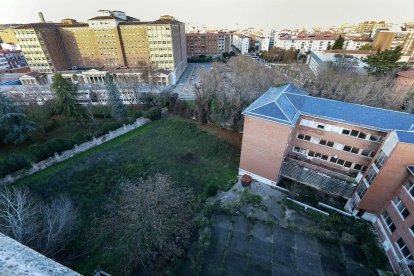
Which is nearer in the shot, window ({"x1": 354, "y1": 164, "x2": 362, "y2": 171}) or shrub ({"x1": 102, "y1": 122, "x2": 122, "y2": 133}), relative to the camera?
window ({"x1": 354, "y1": 164, "x2": 362, "y2": 171})

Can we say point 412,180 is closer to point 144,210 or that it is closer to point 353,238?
point 353,238

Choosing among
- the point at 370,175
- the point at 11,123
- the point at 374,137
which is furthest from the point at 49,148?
the point at 374,137

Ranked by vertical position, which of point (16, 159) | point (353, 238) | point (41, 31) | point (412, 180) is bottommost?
point (353, 238)

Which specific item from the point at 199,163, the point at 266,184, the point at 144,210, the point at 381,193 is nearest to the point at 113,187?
the point at 144,210

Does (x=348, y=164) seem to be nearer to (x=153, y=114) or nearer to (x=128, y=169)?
(x=128, y=169)

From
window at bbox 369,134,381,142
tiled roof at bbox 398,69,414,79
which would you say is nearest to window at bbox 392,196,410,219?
window at bbox 369,134,381,142

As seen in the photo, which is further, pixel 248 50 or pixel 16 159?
pixel 248 50

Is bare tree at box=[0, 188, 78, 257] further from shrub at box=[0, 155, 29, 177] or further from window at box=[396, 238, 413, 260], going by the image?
window at box=[396, 238, 413, 260]

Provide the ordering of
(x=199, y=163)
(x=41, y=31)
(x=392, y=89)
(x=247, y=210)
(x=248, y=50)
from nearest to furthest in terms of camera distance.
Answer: (x=247, y=210), (x=199, y=163), (x=392, y=89), (x=41, y=31), (x=248, y=50)

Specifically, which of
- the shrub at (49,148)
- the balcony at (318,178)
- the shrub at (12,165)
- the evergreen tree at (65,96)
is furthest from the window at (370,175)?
the evergreen tree at (65,96)
